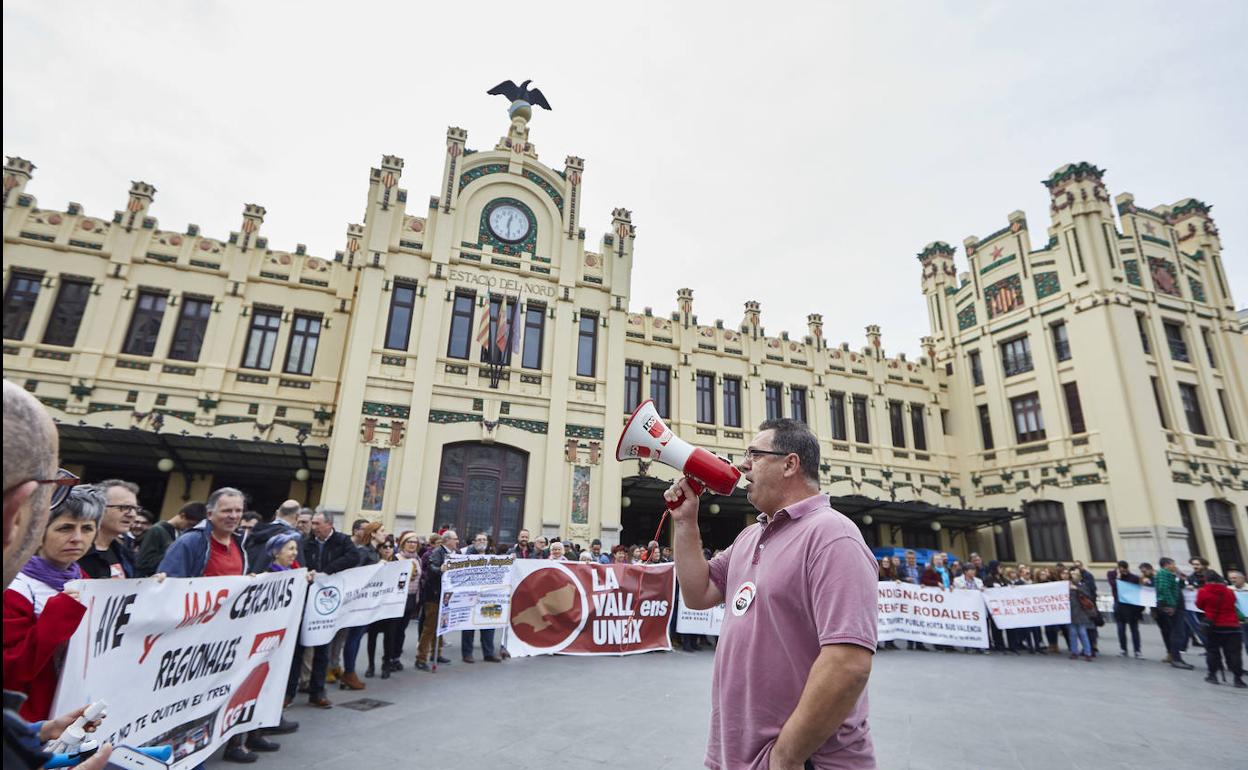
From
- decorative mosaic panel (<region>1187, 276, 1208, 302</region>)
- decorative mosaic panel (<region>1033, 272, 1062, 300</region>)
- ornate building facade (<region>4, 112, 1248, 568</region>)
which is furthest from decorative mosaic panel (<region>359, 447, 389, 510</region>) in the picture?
decorative mosaic panel (<region>1187, 276, 1208, 302</region>)

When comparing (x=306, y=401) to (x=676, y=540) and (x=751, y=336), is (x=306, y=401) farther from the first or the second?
(x=676, y=540)

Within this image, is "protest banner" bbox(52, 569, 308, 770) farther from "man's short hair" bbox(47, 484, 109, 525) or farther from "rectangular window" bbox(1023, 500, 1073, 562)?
"rectangular window" bbox(1023, 500, 1073, 562)

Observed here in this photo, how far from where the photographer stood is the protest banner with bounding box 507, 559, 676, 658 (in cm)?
1029

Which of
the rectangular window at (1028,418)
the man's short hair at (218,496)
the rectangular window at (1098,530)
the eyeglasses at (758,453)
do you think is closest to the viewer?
the eyeglasses at (758,453)

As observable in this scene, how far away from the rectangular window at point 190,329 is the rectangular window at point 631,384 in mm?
12789

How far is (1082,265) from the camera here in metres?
24.5

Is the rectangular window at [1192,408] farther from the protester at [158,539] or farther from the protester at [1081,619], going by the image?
the protester at [158,539]

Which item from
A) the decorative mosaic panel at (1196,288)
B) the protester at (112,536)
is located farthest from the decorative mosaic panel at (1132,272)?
the protester at (112,536)

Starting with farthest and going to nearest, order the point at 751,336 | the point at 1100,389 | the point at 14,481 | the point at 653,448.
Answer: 1. the point at 751,336
2. the point at 1100,389
3. the point at 653,448
4. the point at 14,481

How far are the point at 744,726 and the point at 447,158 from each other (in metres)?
19.9

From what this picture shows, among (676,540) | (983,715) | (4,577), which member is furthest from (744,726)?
(983,715)

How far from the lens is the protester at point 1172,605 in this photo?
12.2 metres

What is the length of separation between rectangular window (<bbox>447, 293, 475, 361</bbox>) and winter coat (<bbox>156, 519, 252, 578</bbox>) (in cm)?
1352

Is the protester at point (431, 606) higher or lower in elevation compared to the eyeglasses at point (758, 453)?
lower
